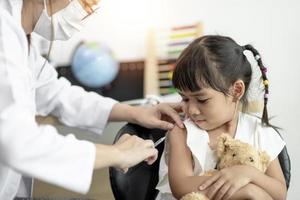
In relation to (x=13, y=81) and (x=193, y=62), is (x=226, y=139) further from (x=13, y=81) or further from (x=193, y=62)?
(x=13, y=81)

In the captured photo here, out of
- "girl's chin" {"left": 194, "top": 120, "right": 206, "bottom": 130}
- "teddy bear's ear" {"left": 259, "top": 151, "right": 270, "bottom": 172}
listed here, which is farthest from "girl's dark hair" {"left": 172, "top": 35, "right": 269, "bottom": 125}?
"teddy bear's ear" {"left": 259, "top": 151, "right": 270, "bottom": 172}

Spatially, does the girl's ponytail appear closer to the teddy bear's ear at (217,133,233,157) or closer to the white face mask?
the teddy bear's ear at (217,133,233,157)

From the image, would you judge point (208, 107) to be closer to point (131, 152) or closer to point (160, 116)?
point (160, 116)

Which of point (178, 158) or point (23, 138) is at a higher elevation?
point (23, 138)

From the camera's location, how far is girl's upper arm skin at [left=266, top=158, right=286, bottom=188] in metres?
1.12

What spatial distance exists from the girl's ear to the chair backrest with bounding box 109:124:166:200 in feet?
0.83

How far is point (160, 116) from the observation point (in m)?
1.27

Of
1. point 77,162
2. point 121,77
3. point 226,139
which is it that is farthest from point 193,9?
point 77,162

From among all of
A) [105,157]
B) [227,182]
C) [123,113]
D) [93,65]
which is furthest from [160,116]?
[93,65]

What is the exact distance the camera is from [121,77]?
2496 millimetres

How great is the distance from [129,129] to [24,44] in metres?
0.43

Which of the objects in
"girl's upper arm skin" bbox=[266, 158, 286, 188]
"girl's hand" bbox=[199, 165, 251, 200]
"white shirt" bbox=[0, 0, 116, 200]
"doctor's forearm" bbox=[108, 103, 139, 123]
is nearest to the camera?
"white shirt" bbox=[0, 0, 116, 200]

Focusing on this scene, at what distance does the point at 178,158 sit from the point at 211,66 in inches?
11.2

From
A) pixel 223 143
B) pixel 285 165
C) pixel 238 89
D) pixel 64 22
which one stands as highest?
pixel 64 22
